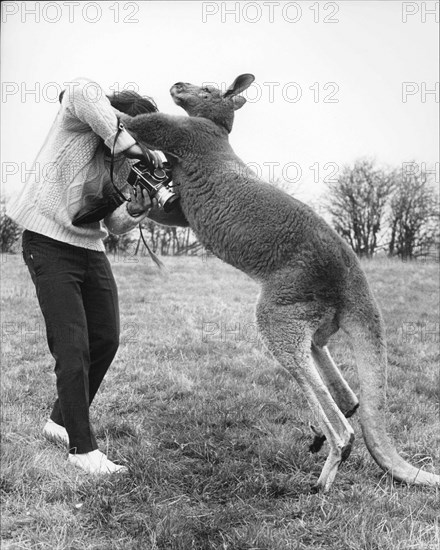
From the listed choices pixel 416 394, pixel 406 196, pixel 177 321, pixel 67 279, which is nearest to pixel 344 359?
pixel 416 394

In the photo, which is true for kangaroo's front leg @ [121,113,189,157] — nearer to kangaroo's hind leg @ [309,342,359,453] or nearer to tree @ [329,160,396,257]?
kangaroo's hind leg @ [309,342,359,453]

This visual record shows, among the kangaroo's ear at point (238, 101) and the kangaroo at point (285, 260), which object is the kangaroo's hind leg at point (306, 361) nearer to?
the kangaroo at point (285, 260)

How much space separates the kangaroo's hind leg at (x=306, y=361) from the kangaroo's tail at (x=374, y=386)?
20 cm

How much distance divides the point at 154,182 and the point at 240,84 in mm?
1017

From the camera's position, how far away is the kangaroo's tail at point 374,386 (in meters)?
3.55

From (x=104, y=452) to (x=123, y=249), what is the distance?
459 cm

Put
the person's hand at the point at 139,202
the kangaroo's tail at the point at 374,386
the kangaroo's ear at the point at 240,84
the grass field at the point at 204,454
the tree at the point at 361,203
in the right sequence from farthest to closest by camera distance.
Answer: the tree at the point at 361,203 < the kangaroo's ear at the point at 240,84 < the person's hand at the point at 139,202 < the kangaroo's tail at the point at 374,386 < the grass field at the point at 204,454

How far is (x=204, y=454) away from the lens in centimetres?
400

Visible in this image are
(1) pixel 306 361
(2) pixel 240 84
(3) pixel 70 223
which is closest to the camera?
(1) pixel 306 361

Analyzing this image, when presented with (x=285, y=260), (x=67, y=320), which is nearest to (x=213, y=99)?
(x=285, y=260)

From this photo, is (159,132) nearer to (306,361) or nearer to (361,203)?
(306,361)

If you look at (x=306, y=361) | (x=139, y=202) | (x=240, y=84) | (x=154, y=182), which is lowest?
(x=306, y=361)

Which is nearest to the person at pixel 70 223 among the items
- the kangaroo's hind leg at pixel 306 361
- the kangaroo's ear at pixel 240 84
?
the kangaroo's ear at pixel 240 84

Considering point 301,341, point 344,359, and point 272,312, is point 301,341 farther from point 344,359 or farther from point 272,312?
point 344,359
